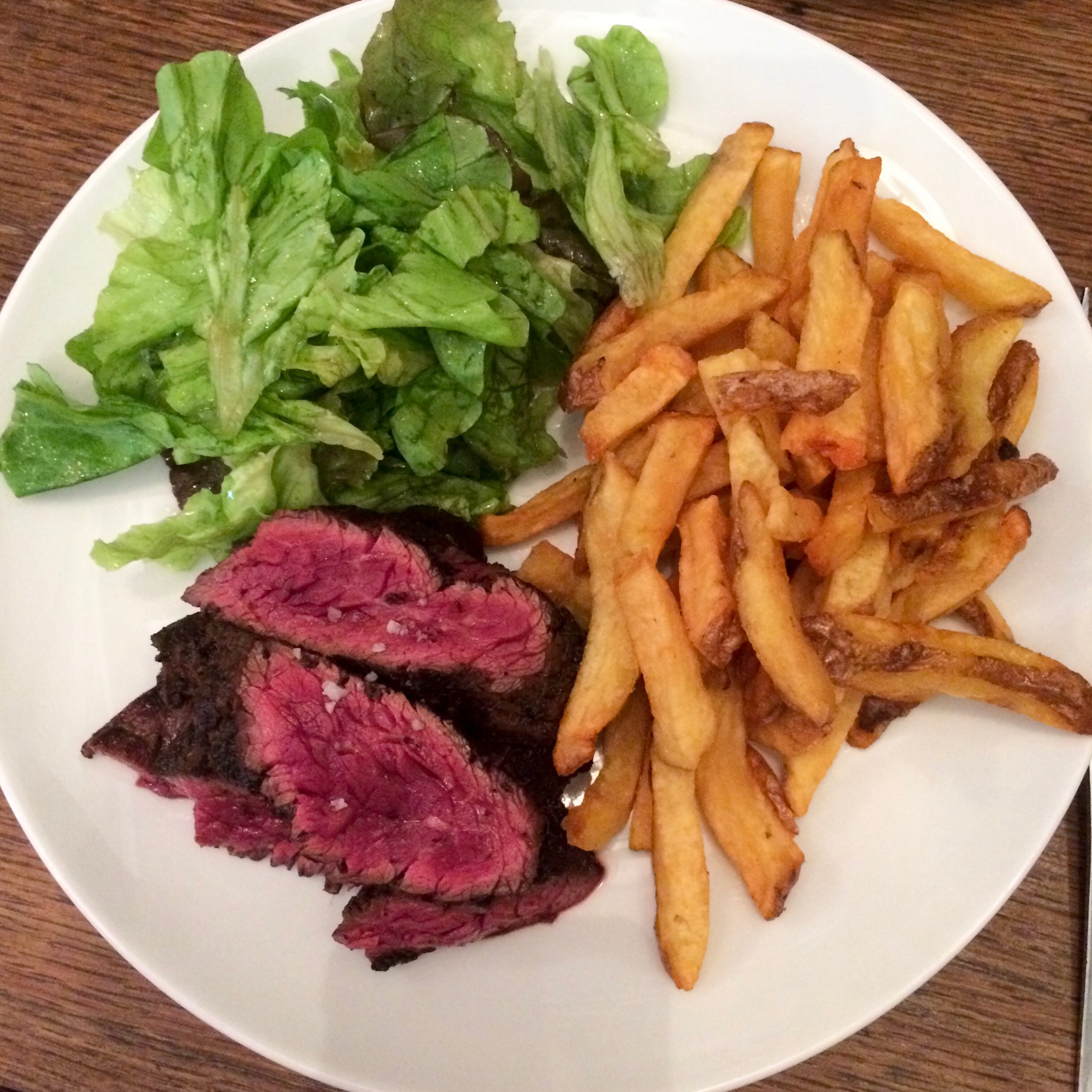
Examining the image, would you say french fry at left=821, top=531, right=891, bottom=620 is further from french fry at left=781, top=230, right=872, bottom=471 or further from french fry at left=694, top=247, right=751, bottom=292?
french fry at left=694, top=247, right=751, bottom=292

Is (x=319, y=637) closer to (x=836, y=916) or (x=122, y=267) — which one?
(x=122, y=267)

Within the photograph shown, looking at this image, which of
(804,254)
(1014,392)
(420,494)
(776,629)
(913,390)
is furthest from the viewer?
(420,494)

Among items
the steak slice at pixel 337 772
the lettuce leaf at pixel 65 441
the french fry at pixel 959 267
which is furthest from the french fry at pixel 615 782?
the lettuce leaf at pixel 65 441

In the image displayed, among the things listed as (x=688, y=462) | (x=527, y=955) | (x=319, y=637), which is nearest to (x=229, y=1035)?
(x=527, y=955)

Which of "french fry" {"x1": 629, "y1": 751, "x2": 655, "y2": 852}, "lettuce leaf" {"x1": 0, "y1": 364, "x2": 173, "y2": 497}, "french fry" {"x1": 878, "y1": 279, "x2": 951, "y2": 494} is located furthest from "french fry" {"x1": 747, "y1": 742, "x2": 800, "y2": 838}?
"lettuce leaf" {"x1": 0, "y1": 364, "x2": 173, "y2": 497}

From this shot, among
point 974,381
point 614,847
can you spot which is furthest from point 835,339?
point 614,847

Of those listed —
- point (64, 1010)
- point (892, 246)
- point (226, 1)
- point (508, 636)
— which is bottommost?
point (64, 1010)

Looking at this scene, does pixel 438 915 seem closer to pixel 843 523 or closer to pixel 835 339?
pixel 843 523
